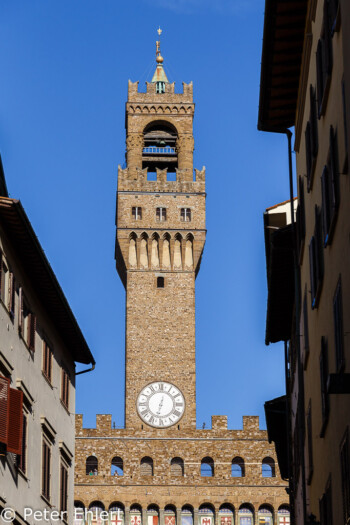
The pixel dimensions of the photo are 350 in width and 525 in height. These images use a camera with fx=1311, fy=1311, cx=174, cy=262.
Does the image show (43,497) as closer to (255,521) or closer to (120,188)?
(255,521)

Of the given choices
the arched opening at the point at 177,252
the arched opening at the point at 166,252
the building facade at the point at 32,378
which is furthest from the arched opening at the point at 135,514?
the building facade at the point at 32,378

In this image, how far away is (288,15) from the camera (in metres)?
20.2

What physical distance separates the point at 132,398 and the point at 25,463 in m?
40.4

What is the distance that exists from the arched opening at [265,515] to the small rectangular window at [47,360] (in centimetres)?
3573

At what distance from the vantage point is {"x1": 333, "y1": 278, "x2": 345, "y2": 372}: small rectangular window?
16406mm

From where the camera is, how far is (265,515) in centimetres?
6088

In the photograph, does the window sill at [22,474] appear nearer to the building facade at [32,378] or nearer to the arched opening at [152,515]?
the building facade at [32,378]

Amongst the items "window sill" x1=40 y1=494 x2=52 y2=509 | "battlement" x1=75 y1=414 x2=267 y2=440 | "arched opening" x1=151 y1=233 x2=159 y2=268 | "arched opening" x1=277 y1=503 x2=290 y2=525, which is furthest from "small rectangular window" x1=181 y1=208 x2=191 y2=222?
"window sill" x1=40 y1=494 x2=52 y2=509

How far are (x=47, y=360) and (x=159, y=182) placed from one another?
43.7 meters

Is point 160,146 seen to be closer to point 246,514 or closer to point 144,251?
point 144,251

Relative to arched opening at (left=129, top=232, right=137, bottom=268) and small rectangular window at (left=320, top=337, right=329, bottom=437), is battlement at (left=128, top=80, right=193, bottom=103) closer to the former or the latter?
arched opening at (left=129, top=232, right=137, bottom=268)

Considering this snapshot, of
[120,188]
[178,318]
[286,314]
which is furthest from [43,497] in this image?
[120,188]

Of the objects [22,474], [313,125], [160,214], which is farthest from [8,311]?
[160,214]

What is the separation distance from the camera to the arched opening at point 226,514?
200 ft
